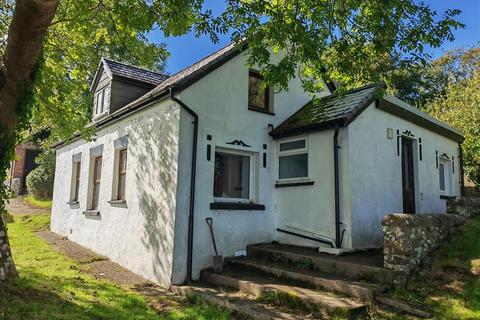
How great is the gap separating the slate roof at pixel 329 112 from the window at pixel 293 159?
332mm

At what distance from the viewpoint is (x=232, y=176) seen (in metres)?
9.84

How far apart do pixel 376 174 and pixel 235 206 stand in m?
3.58

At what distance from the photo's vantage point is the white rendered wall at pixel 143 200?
857 cm

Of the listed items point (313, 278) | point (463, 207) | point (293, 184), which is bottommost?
point (313, 278)

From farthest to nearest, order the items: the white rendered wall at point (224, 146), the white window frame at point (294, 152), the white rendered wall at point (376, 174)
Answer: the white window frame at point (294, 152) → the white rendered wall at point (376, 174) → the white rendered wall at point (224, 146)

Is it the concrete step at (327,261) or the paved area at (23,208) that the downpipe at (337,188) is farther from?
the paved area at (23,208)

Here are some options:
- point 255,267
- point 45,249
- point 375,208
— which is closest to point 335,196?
point 375,208

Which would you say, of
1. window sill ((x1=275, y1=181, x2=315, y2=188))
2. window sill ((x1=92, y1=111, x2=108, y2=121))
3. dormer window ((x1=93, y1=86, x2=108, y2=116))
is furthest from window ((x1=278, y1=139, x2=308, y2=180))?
dormer window ((x1=93, y1=86, x2=108, y2=116))

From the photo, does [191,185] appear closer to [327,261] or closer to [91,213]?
[327,261]

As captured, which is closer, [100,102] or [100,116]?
[100,116]

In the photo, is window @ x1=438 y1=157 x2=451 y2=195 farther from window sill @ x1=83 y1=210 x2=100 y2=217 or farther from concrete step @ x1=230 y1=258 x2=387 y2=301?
window sill @ x1=83 y1=210 x2=100 y2=217

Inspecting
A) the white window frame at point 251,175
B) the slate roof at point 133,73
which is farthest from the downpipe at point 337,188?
the slate roof at point 133,73

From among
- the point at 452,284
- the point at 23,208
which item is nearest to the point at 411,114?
the point at 452,284

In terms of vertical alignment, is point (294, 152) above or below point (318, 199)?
above
